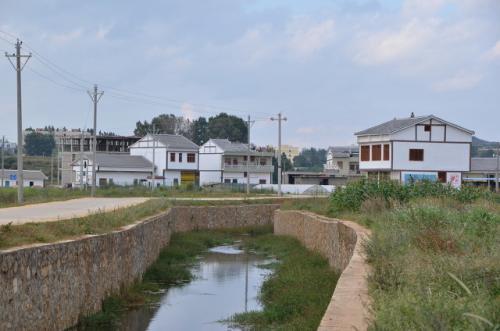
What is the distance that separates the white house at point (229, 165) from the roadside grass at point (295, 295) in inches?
2647

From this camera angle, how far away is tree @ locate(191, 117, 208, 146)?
493ft

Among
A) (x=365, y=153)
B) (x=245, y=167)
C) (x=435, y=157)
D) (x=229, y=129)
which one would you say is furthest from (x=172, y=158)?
(x=229, y=129)

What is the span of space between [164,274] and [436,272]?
17.3 metres

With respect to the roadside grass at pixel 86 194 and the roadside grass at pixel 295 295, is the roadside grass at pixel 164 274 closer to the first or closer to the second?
the roadside grass at pixel 295 295

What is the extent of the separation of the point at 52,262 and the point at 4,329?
260 cm

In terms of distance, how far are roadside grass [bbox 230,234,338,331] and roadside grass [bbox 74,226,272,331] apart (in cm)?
284

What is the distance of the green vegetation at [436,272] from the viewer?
732 cm

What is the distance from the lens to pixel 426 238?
13742 millimetres

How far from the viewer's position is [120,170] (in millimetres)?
90438

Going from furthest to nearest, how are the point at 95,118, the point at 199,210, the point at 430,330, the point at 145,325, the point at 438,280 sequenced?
1. the point at 95,118
2. the point at 199,210
3. the point at 145,325
4. the point at 438,280
5. the point at 430,330

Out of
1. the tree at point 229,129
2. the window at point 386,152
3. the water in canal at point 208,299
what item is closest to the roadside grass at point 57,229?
the water in canal at point 208,299

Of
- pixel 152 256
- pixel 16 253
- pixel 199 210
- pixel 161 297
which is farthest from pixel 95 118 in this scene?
pixel 16 253

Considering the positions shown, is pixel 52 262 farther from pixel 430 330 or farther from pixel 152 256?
pixel 152 256

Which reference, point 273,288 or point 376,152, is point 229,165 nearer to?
point 376,152
